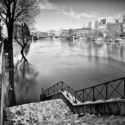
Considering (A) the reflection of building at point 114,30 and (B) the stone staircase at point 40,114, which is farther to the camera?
(A) the reflection of building at point 114,30

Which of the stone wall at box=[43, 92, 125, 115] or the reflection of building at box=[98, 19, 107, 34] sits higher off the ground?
the reflection of building at box=[98, 19, 107, 34]

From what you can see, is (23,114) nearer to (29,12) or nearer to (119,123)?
(119,123)

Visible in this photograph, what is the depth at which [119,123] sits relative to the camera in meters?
3.71

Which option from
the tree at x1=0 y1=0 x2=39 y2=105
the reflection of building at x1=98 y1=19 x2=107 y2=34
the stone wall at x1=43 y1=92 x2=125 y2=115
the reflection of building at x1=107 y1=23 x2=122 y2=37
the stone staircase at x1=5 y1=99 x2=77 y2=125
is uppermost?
the reflection of building at x1=98 y1=19 x2=107 y2=34

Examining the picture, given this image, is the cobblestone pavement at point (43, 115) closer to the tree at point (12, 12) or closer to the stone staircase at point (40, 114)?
the stone staircase at point (40, 114)

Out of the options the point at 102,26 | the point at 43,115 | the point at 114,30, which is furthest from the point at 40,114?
the point at 102,26

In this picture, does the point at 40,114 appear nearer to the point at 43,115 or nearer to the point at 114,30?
the point at 43,115

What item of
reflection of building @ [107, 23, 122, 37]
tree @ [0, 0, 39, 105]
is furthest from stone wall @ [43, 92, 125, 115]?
reflection of building @ [107, 23, 122, 37]

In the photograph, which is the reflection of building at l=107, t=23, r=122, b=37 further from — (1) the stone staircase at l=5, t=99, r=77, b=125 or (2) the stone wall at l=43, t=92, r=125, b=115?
(2) the stone wall at l=43, t=92, r=125, b=115

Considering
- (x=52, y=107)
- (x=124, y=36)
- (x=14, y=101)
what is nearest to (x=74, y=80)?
(x=14, y=101)

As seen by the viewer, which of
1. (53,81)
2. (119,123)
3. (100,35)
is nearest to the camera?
(119,123)

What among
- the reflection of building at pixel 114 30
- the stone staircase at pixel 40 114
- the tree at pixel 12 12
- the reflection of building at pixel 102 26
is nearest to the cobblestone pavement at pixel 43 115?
the stone staircase at pixel 40 114

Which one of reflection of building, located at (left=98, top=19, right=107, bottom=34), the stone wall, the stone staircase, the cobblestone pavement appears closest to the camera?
the stone wall

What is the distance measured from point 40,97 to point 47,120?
5.11 metres
